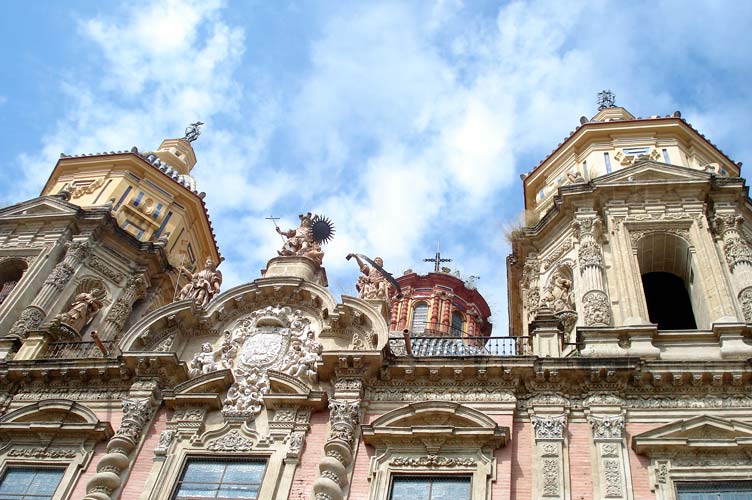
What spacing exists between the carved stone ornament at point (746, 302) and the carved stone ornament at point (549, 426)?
190 inches

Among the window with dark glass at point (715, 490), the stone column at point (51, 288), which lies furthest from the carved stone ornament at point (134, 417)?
the window with dark glass at point (715, 490)

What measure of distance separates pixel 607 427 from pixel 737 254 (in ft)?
20.9

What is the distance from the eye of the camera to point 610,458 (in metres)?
15.1

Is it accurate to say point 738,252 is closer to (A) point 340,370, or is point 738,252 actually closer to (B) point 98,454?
(A) point 340,370

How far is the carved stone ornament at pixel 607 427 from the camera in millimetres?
15498

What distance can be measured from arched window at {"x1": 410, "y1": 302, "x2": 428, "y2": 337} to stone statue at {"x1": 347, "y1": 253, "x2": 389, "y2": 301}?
9.55m

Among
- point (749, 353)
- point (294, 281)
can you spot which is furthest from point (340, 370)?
point (749, 353)

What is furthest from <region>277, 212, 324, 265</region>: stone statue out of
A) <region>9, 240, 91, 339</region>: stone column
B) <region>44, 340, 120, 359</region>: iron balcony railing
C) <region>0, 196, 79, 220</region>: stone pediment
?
<region>0, 196, 79, 220</region>: stone pediment

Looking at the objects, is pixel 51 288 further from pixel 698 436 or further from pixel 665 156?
pixel 665 156

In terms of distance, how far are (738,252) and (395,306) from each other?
46.3 feet

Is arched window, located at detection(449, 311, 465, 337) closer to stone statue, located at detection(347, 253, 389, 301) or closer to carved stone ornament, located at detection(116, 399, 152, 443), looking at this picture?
stone statue, located at detection(347, 253, 389, 301)

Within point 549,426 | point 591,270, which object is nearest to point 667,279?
point 591,270

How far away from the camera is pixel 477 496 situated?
1480cm

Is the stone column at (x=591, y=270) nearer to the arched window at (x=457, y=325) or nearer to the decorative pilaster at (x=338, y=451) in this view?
the decorative pilaster at (x=338, y=451)
